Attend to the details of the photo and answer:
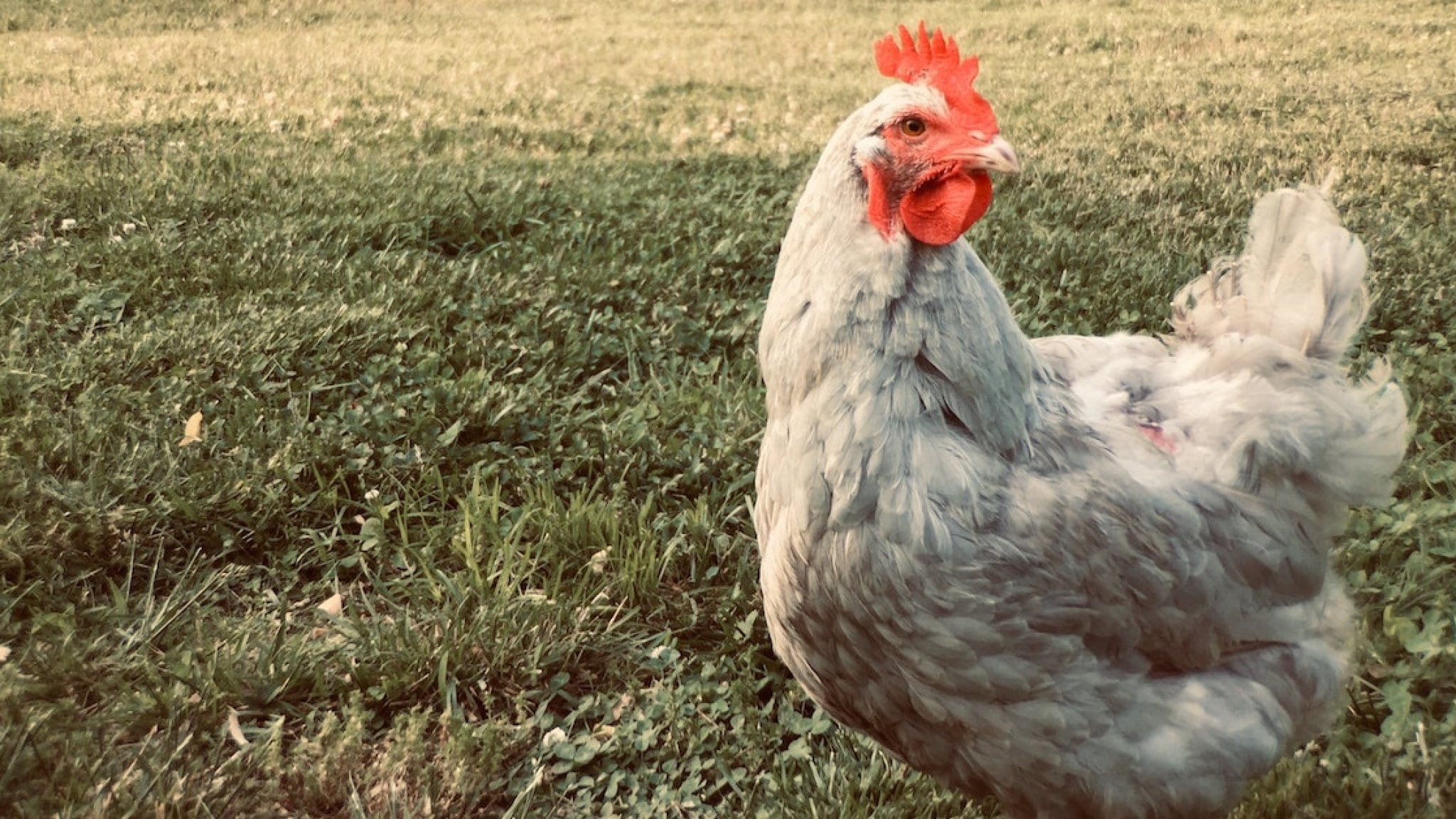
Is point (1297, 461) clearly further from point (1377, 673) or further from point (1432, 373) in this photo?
point (1432, 373)

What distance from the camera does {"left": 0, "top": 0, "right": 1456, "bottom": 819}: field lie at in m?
2.42

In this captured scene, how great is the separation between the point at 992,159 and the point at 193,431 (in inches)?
108

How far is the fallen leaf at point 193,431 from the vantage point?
3.20 m

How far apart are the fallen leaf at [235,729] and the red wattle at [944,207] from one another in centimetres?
198

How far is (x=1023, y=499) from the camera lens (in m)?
1.89

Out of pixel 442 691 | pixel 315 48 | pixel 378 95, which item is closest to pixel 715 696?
pixel 442 691

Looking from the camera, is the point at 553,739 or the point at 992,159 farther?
the point at 553,739

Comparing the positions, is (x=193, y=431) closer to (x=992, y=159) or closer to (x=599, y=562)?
(x=599, y=562)

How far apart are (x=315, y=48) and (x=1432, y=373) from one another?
9289 mm

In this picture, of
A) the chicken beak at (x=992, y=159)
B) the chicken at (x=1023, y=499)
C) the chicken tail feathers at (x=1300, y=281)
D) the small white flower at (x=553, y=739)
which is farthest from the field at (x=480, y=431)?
the chicken beak at (x=992, y=159)

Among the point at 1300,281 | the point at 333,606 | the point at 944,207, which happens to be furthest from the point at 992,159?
the point at 333,606

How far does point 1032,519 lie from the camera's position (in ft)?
6.17

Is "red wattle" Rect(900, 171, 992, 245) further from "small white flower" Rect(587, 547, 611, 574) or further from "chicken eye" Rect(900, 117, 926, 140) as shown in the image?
"small white flower" Rect(587, 547, 611, 574)

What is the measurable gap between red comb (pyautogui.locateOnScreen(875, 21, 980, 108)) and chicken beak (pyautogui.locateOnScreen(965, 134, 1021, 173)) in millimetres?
123
